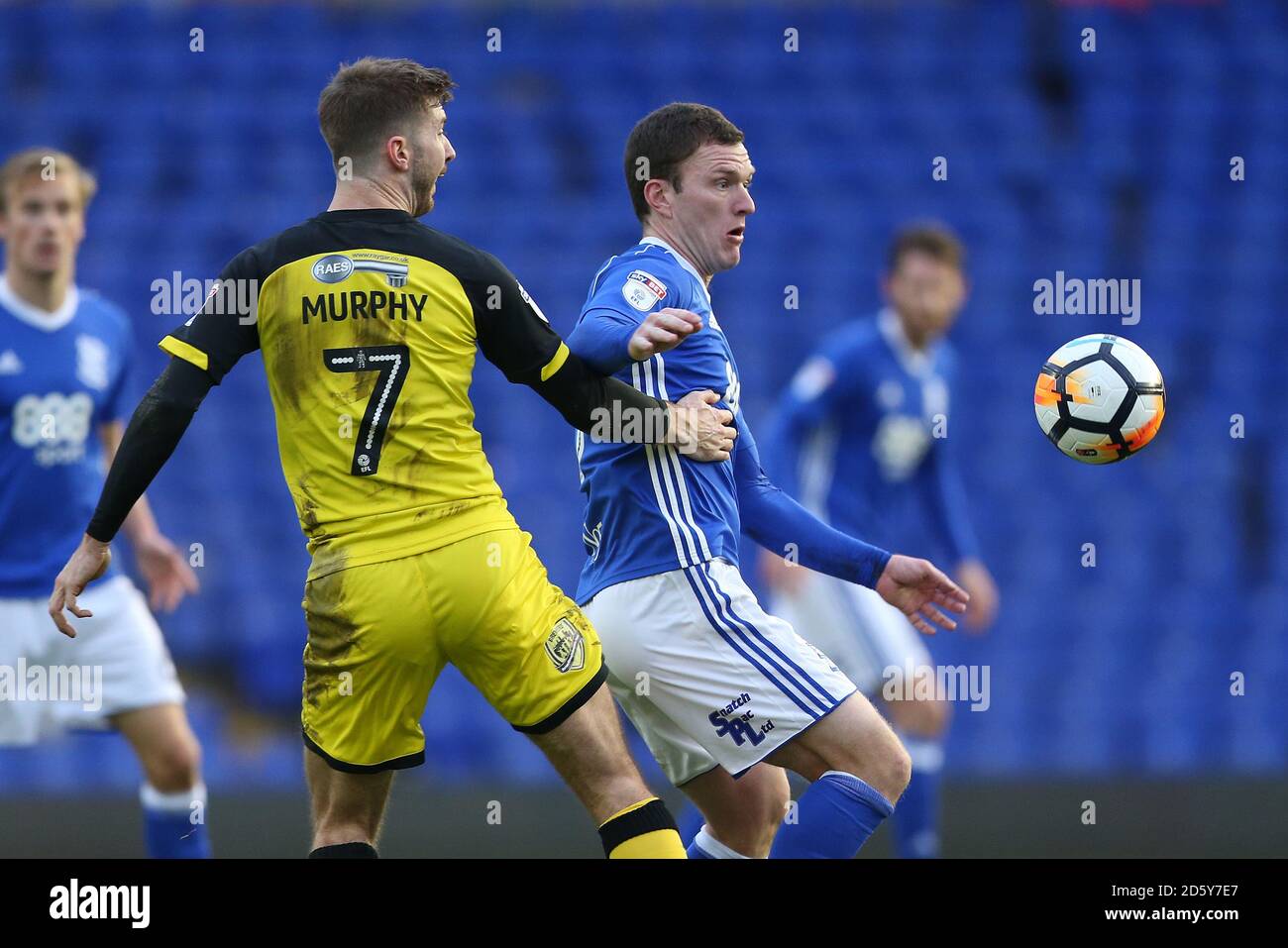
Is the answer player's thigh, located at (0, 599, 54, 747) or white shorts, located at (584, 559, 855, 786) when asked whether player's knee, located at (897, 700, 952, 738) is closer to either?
white shorts, located at (584, 559, 855, 786)

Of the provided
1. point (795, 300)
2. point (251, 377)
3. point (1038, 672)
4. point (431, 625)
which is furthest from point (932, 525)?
point (251, 377)

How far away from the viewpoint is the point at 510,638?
12.1 ft

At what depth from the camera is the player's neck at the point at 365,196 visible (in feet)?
12.5

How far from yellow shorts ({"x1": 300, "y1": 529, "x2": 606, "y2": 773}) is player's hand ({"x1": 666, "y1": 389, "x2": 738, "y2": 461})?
21.1 inches

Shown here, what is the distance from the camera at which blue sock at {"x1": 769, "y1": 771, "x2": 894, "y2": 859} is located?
393 centimetres

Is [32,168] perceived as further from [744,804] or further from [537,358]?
[744,804]

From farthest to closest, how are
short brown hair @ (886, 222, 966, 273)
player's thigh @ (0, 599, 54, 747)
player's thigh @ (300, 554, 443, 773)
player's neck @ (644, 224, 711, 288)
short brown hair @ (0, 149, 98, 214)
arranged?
short brown hair @ (886, 222, 966, 273)
short brown hair @ (0, 149, 98, 214)
player's thigh @ (0, 599, 54, 747)
player's neck @ (644, 224, 711, 288)
player's thigh @ (300, 554, 443, 773)

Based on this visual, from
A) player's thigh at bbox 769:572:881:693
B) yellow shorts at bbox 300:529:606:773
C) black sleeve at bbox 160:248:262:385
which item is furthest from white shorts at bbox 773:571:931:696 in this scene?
black sleeve at bbox 160:248:262:385

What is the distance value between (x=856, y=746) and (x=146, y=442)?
6.06 feet
